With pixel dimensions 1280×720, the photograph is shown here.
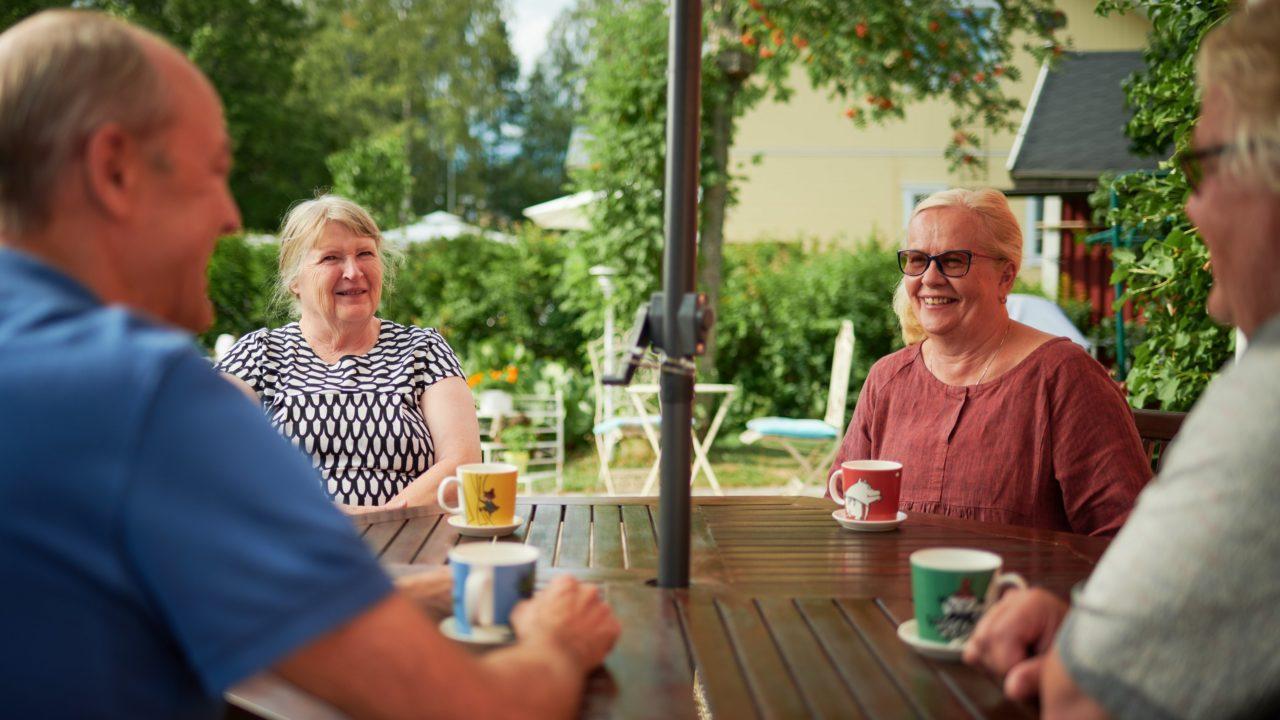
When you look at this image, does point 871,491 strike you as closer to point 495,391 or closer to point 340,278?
point 340,278

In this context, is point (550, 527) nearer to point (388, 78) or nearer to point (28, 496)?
point (28, 496)

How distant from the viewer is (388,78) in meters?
31.3

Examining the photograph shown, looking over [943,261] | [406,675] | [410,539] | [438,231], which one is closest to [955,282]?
[943,261]

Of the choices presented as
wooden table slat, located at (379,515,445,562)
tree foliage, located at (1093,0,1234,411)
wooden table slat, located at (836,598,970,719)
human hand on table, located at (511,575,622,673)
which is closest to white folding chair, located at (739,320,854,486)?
tree foliage, located at (1093,0,1234,411)

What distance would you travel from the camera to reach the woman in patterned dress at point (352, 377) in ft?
9.60

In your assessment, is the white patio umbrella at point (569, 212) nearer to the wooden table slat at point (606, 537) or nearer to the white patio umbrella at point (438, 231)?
the white patio umbrella at point (438, 231)

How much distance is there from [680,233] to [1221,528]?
0.84 m

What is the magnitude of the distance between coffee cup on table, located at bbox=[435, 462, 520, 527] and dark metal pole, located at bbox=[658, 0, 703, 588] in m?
0.51

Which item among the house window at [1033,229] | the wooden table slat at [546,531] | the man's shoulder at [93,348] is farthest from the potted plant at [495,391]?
the house window at [1033,229]

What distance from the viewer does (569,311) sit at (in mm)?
10516

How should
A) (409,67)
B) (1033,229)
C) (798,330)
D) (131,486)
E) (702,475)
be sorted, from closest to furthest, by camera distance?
(131,486), (702,475), (798,330), (1033,229), (409,67)

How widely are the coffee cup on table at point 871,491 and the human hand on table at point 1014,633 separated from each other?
743mm

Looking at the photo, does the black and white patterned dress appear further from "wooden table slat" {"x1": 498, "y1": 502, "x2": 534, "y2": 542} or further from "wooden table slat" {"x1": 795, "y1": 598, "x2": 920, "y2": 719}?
"wooden table slat" {"x1": 795, "y1": 598, "x2": 920, "y2": 719}

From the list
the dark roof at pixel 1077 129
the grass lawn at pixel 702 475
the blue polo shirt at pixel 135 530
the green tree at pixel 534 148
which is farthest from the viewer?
the green tree at pixel 534 148
